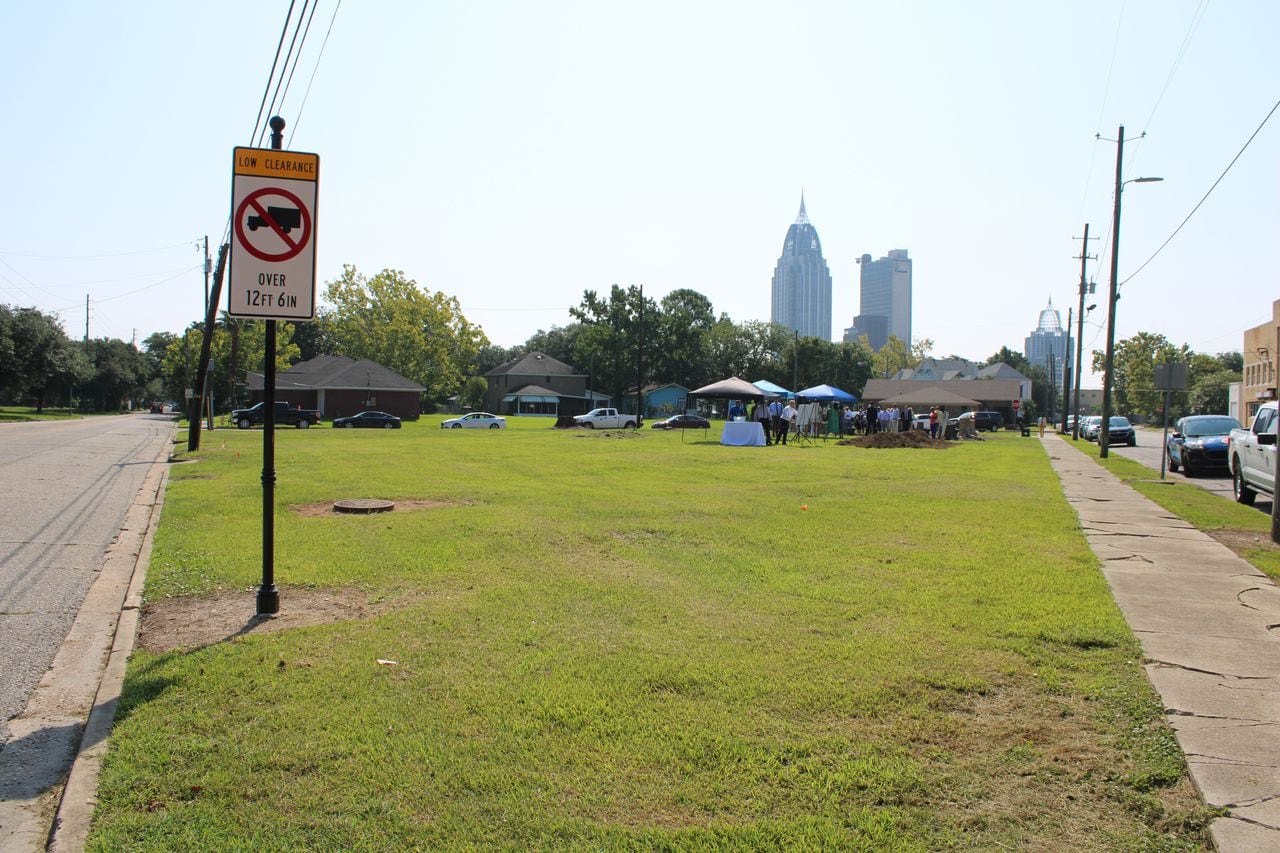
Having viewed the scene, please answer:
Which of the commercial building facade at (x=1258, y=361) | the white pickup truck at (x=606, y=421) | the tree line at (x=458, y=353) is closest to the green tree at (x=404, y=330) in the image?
the tree line at (x=458, y=353)

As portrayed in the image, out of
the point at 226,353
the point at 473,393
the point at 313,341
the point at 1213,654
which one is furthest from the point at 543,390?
the point at 1213,654

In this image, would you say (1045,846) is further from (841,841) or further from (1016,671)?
(1016,671)

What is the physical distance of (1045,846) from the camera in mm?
3354

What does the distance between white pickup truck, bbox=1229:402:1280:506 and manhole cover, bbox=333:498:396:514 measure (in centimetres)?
1275

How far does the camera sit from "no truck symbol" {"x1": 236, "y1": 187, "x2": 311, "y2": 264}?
6.39 m

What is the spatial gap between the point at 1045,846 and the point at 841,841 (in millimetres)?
745

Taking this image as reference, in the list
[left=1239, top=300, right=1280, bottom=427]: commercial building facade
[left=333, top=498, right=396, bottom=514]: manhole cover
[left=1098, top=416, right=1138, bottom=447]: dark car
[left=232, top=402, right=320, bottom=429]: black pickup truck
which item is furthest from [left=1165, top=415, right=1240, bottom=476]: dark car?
[left=232, top=402, right=320, bottom=429]: black pickup truck

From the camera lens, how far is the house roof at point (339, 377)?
70.4 meters

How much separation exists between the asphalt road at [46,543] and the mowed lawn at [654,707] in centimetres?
76

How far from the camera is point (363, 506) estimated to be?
12617mm

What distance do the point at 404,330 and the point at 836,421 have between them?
49056 mm

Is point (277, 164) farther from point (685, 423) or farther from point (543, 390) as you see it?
point (543, 390)

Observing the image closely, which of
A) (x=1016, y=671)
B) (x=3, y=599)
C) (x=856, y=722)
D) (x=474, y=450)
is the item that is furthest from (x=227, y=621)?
(x=474, y=450)

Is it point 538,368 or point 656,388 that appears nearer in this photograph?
point 656,388
